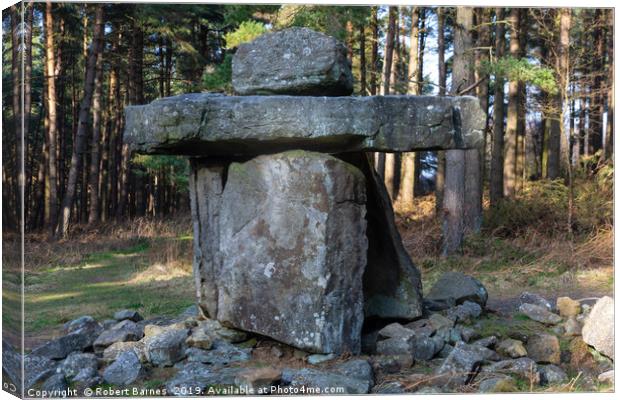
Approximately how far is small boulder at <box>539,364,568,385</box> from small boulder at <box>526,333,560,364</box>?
292 millimetres

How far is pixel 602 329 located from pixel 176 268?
7.43 metres

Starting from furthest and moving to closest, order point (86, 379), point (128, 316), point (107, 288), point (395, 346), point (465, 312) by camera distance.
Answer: point (107, 288) < point (128, 316) < point (465, 312) < point (395, 346) < point (86, 379)

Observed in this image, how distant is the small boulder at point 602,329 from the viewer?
21.9 ft

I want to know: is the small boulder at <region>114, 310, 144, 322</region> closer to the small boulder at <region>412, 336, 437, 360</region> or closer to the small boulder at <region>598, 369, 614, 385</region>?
the small boulder at <region>412, 336, 437, 360</region>

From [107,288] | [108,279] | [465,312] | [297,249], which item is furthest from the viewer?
[108,279]

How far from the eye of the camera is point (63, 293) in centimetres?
1066

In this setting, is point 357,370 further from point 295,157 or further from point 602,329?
point 602,329

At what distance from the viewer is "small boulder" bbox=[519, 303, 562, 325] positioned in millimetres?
7918

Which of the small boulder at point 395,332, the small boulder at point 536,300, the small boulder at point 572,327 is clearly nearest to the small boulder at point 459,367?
the small boulder at point 395,332

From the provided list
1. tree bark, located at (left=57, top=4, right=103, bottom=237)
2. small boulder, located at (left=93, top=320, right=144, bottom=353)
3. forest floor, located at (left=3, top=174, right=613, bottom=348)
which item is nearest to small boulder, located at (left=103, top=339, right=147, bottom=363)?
small boulder, located at (left=93, top=320, right=144, bottom=353)

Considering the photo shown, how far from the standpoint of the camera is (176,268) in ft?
40.2

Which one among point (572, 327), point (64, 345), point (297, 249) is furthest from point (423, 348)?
point (64, 345)

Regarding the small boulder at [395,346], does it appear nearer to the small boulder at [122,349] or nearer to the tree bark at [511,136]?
the small boulder at [122,349]

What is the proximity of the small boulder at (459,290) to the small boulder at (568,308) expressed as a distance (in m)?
0.86
